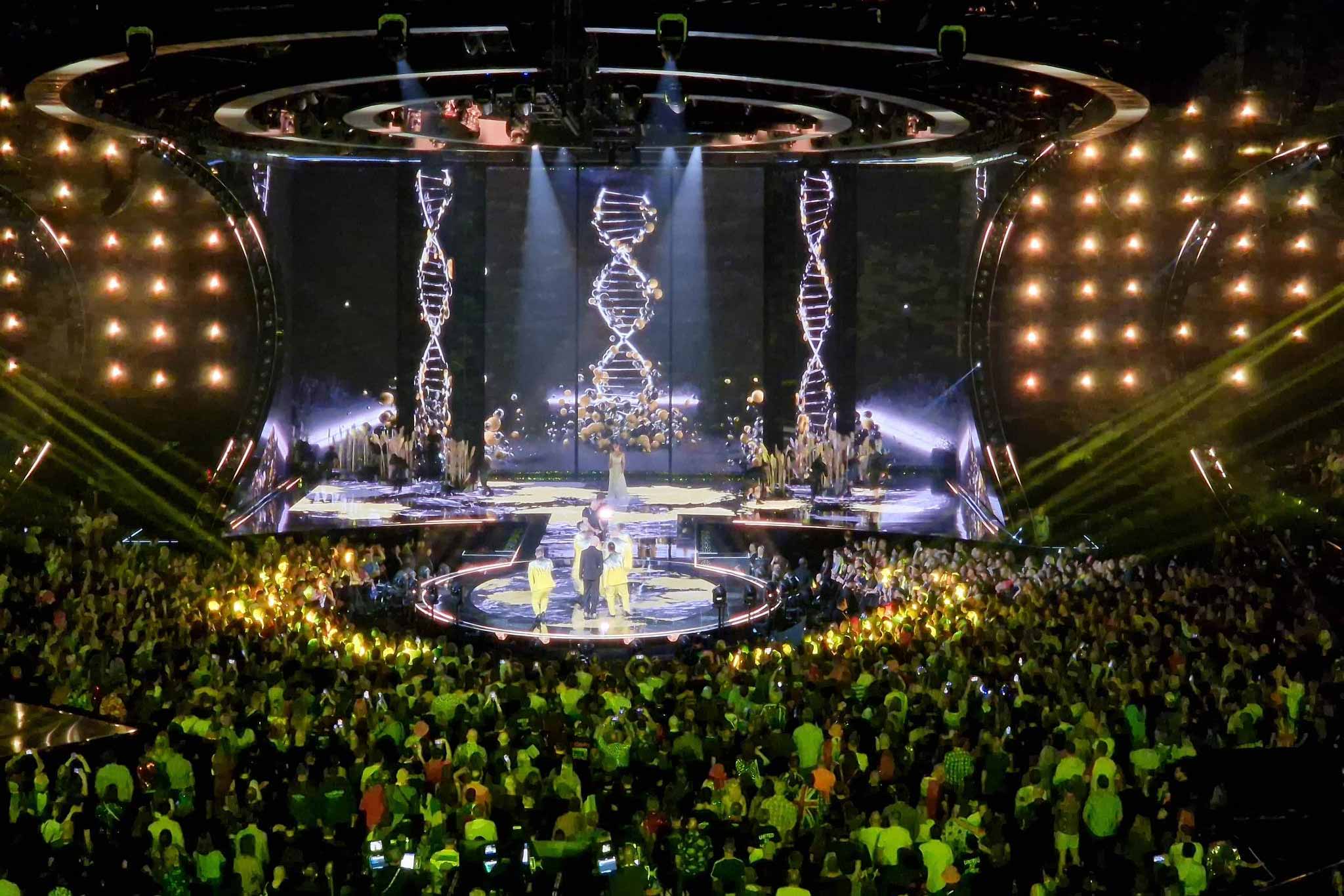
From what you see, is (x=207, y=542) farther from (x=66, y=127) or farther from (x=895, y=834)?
(x=895, y=834)

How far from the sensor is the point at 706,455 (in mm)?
23656

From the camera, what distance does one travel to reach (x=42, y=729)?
8125 millimetres

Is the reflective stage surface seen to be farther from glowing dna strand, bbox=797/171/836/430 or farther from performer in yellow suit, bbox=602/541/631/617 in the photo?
glowing dna strand, bbox=797/171/836/430

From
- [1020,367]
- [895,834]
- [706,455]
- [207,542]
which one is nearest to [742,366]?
[706,455]

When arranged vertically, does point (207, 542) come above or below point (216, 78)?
below

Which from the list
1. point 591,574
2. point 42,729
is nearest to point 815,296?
point 591,574

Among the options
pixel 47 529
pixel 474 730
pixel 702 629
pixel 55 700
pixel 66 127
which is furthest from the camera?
pixel 66 127

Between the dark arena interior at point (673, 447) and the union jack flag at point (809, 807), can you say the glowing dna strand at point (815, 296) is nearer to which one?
the dark arena interior at point (673, 447)

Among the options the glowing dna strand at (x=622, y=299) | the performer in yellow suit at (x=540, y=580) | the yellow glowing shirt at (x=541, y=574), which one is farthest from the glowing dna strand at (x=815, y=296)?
the yellow glowing shirt at (x=541, y=574)

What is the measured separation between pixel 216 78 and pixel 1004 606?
9.50 m

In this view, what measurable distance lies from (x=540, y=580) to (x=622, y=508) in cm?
624

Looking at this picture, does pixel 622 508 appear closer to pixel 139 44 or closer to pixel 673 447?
pixel 673 447

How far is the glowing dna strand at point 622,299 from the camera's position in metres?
23.2

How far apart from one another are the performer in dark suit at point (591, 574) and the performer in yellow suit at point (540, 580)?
434 mm
